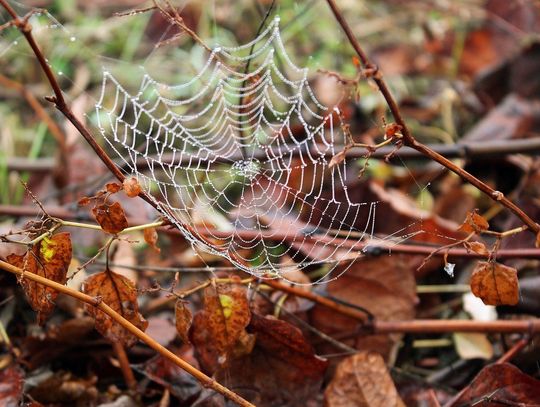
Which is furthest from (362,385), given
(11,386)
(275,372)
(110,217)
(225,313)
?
(11,386)

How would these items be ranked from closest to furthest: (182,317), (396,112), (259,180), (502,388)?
(396,112)
(182,317)
(502,388)
(259,180)

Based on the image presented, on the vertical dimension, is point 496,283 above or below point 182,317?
above

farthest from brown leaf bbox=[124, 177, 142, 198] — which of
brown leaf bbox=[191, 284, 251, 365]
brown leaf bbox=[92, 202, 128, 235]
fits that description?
brown leaf bbox=[191, 284, 251, 365]

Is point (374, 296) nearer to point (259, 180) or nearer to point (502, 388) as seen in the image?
point (502, 388)

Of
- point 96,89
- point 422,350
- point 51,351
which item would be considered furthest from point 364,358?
point 96,89

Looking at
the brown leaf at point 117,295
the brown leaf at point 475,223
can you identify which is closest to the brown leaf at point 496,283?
the brown leaf at point 475,223

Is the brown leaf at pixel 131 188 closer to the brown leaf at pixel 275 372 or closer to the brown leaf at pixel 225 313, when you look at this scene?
the brown leaf at pixel 225 313

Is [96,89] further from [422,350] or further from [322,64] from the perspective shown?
[422,350]
